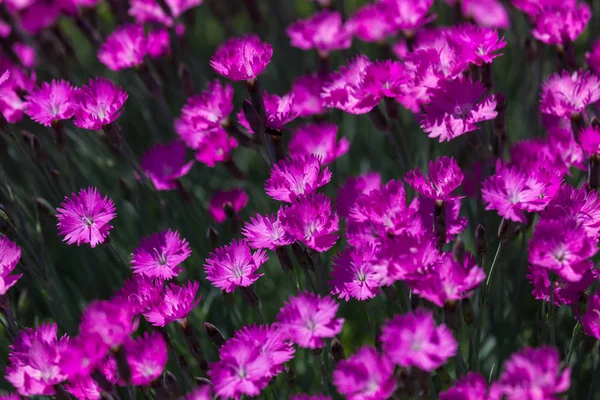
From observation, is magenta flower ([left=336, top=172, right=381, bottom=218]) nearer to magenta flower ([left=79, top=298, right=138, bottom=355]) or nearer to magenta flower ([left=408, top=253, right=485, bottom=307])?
magenta flower ([left=408, top=253, right=485, bottom=307])

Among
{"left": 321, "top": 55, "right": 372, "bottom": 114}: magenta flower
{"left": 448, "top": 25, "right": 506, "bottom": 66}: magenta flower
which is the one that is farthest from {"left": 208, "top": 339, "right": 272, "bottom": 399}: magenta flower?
{"left": 448, "top": 25, "right": 506, "bottom": 66}: magenta flower

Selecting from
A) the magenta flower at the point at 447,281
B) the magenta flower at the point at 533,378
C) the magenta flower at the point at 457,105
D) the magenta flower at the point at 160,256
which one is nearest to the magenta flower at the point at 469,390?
the magenta flower at the point at 533,378

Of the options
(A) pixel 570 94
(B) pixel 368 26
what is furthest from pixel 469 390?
(B) pixel 368 26

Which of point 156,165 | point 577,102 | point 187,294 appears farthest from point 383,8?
point 187,294

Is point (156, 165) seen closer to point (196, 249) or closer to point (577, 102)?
point (196, 249)

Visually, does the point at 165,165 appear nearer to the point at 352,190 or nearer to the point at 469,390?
the point at 352,190

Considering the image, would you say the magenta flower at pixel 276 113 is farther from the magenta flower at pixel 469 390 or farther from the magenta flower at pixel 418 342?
the magenta flower at pixel 469 390
